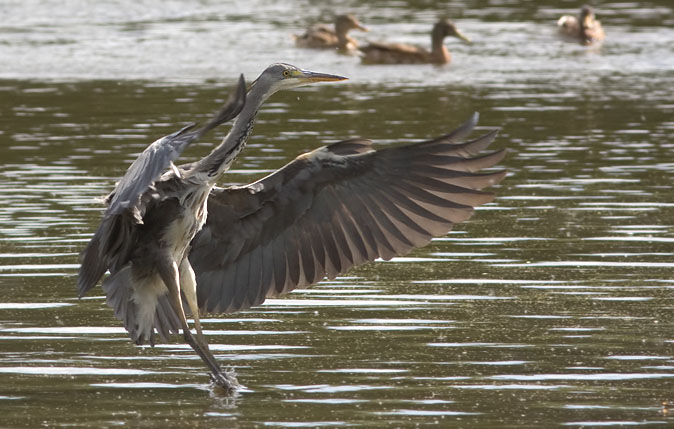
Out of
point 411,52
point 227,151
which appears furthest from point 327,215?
point 411,52

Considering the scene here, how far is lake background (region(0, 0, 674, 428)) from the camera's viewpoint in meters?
7.95

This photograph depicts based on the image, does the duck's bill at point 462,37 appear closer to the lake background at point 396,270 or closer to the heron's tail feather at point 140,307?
the lake background at point 396,270

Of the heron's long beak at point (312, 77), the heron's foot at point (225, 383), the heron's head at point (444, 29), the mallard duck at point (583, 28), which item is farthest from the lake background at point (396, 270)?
the heron's long beak at point (312, 77)

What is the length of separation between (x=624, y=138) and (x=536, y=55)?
872 centimetres

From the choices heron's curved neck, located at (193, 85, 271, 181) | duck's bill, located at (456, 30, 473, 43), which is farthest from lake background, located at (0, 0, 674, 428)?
heron's curved neck, located at (193, 85, 271, 181)

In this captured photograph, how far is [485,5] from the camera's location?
116 ft

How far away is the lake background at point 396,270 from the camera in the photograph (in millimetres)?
7949

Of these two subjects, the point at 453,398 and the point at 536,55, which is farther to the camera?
the point at 536,55

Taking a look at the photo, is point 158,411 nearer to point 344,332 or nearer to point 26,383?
point 26,383

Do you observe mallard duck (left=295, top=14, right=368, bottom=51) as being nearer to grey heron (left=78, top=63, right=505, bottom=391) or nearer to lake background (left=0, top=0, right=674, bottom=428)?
lake background (left=0, top=0, right=674, bottom=428)

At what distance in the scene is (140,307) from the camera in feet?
28.7

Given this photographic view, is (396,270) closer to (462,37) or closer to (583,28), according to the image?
(462,37)

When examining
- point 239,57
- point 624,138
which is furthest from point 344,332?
point 239,57

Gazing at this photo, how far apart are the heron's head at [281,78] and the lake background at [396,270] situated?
5.21 ft
